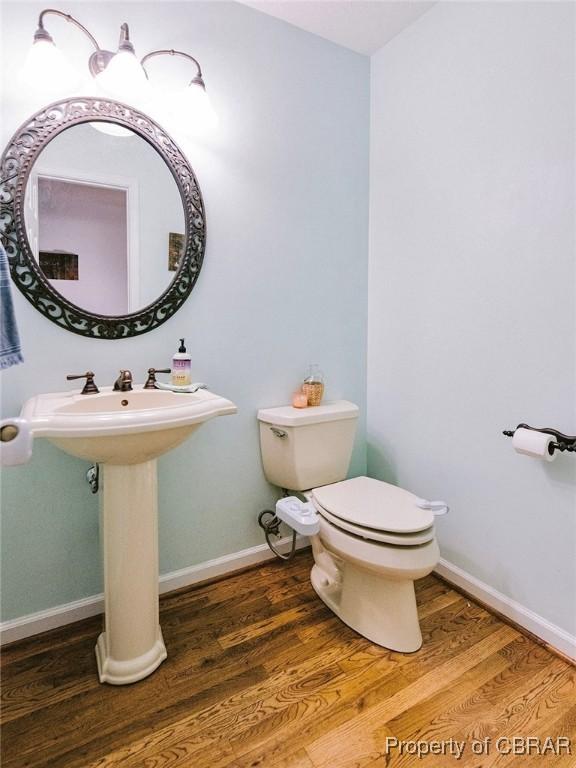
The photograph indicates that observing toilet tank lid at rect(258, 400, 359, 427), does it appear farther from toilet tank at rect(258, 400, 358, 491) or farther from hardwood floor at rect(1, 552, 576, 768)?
hardwood floor at rect(1, 552, 576, 768)

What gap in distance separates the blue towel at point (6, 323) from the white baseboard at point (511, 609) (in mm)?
1764

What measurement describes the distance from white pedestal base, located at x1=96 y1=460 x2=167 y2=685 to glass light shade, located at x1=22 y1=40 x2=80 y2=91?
3.94 feet

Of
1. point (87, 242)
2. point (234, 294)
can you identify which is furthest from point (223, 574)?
point (87, 242)

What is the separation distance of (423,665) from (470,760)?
0.29m

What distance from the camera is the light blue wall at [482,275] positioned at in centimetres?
137

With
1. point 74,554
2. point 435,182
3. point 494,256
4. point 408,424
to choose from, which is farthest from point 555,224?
point 74,554

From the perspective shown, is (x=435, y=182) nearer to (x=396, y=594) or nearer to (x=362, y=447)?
(x=362, y=447)

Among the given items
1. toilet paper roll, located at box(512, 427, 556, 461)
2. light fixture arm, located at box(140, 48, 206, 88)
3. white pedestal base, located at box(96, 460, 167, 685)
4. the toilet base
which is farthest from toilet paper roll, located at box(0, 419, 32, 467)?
toilet paper roll, located at box(512, 427, 556, 461)

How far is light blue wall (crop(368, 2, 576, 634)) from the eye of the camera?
54.1 inches

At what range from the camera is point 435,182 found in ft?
5.75

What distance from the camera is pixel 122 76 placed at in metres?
1.34

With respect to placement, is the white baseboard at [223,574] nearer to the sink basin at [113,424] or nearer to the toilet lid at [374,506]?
the toilet lid at [374,506]

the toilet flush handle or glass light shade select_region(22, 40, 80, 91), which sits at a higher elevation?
glass light shade select_region(22, 40, 80, 91)

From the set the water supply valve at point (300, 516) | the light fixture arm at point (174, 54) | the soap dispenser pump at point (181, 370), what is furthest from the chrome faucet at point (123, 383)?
the light fixture arm at point (174, 54)
